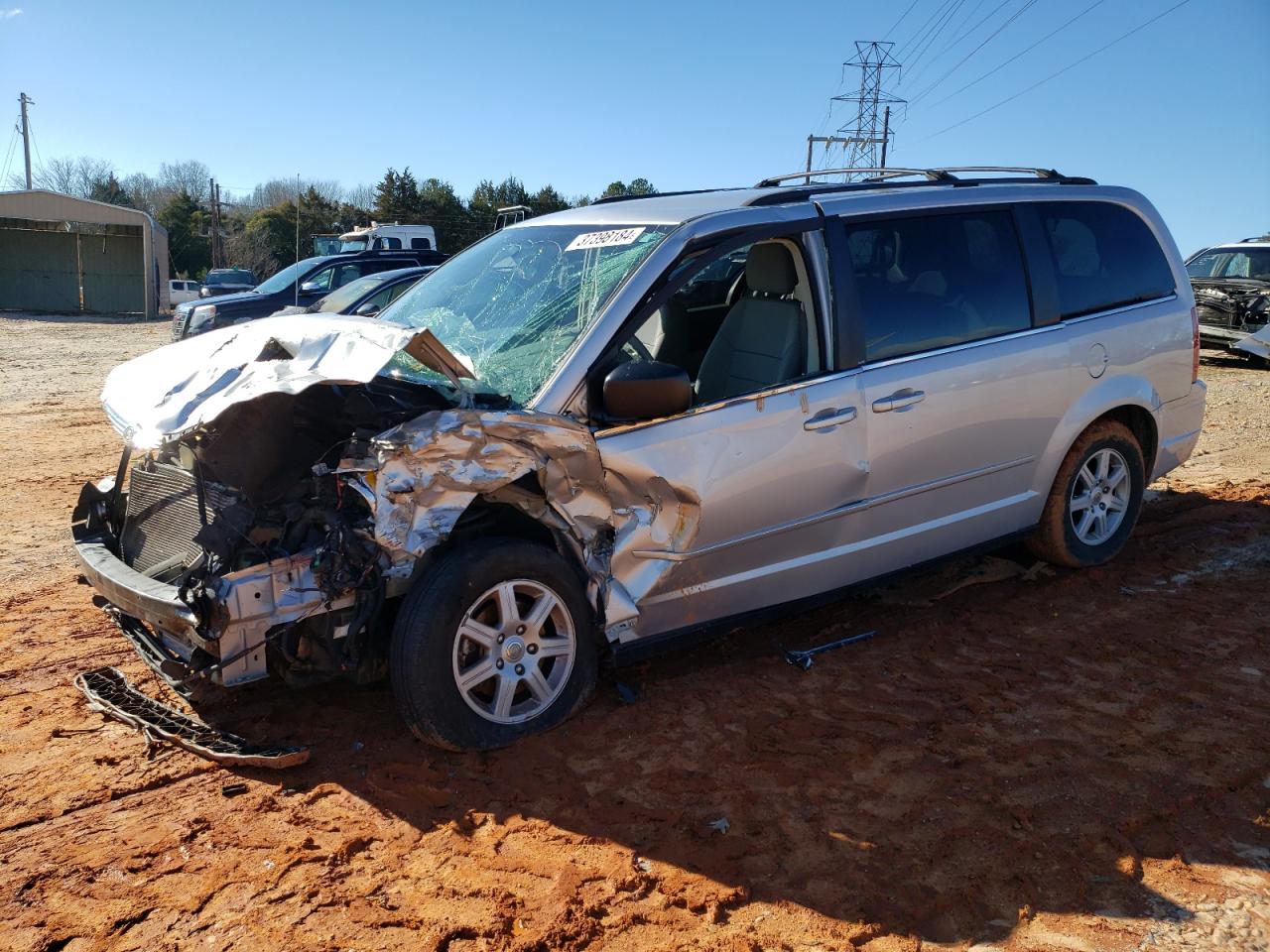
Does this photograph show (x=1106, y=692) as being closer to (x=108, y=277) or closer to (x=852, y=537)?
(x=852, y=537)

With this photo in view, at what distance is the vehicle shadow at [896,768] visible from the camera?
3.08m

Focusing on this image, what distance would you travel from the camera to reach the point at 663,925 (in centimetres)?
286

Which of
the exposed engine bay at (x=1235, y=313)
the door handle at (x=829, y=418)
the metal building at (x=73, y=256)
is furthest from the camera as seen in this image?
the metal building at (x=73, y=256)

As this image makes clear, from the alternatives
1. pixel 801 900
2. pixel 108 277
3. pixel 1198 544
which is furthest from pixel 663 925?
pixel 108 277

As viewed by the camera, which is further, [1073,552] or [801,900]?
[1073,552]

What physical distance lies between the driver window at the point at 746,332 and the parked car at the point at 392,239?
18.1 meters

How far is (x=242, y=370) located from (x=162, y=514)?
2.69 ft

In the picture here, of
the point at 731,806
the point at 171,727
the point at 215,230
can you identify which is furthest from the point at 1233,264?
the point at 215,230

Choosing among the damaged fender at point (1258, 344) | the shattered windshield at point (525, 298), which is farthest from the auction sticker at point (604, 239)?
the damaged fender at point (1258, 344)

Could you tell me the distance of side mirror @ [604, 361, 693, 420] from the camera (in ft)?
12.4

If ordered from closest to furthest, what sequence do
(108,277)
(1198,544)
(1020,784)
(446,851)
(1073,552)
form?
(446,851) → (1020,784) → (1073,552) → (1198,544) → (108,277)

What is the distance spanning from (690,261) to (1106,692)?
103 inches

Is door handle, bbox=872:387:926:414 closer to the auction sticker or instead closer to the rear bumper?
the auction sticker

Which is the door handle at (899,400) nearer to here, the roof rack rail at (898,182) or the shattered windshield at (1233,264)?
the roof rack rail at (898,182)
